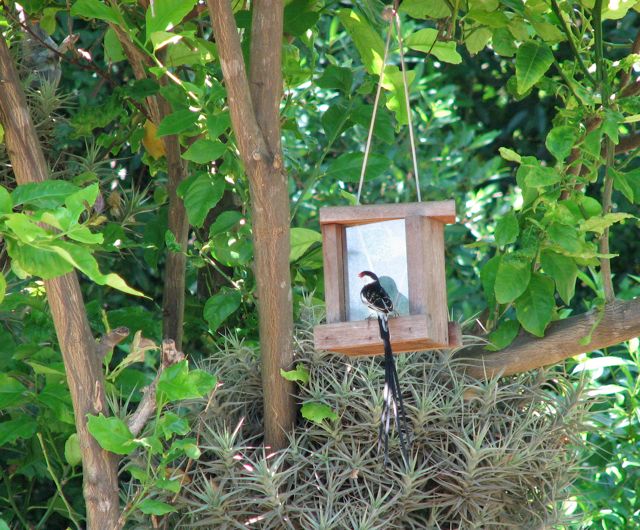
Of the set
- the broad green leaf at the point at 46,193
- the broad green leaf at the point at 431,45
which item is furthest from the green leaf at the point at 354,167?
the broad green leaf at the point at 46,193

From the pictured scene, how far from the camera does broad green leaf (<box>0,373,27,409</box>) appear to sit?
177 centimetres

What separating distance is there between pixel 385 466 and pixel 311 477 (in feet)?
0.41

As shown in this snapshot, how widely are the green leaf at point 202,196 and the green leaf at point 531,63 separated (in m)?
0.56

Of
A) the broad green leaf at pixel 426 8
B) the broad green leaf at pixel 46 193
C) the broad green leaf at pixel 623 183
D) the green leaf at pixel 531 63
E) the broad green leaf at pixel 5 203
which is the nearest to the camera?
the broad green leaf at pixel 5 203

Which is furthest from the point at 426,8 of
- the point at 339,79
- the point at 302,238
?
the point at 302,238

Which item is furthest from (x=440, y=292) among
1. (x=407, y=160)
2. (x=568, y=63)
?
(x=407, y=160)

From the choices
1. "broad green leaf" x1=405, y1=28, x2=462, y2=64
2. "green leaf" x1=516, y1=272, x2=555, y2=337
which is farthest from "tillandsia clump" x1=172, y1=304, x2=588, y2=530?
"broad green leaf" x1=405, y1=28, x2=462, y2=64

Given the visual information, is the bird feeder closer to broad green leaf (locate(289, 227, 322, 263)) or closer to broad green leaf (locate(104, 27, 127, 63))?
broad green leaf (locate(289, 227, 322, 263))

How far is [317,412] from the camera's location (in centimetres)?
167

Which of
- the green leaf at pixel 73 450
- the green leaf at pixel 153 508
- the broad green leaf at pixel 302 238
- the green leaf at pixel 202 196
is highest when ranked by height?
the green leaf at pixel 202 196

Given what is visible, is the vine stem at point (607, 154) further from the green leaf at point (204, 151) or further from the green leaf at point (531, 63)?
the green leaf at point (204, 151)

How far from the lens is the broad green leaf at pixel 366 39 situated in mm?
1900

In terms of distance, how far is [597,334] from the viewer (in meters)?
1.70

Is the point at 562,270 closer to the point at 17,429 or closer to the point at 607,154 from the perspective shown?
the point at 607,154
